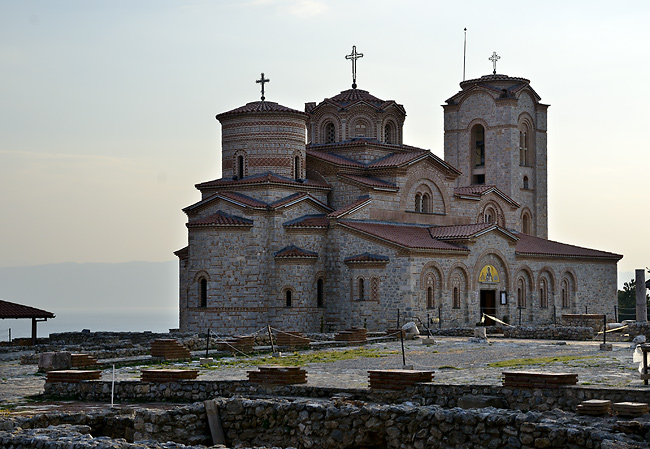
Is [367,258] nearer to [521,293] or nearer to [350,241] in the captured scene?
[350,241]

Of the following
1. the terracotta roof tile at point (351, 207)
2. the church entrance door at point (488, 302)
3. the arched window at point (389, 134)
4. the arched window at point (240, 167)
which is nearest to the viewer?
the terracotta roof tile at point (351, 207)

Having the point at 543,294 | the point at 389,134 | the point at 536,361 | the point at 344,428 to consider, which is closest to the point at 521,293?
the point at 543,294

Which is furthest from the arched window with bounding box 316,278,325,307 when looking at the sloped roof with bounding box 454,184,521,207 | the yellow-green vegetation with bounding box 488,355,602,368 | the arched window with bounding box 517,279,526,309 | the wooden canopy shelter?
the yellow-green vegetation with bounding box 488,355,602,368

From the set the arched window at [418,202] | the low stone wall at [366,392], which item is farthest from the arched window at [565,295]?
the low stone wall at [366,392]

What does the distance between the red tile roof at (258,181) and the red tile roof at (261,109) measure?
268 centimetres

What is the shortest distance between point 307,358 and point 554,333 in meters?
11.5

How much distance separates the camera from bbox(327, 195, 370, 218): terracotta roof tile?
4012 cm

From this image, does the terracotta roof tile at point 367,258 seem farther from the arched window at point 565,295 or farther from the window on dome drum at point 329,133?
the arched window at point 565,295

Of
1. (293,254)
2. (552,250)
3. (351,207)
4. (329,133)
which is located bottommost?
(293,254)

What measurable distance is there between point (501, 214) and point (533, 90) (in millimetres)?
7820

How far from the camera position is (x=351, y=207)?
40469mm

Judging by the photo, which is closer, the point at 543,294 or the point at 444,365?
the point at 444,365

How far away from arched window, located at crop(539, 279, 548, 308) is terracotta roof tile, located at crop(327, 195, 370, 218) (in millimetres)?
10748

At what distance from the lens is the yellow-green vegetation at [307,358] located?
938 inches
